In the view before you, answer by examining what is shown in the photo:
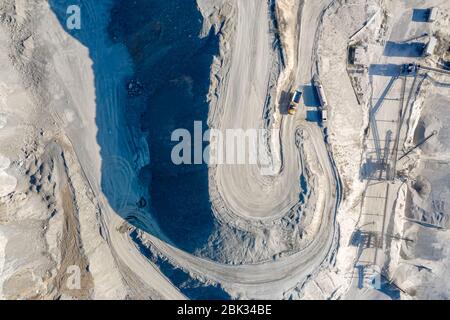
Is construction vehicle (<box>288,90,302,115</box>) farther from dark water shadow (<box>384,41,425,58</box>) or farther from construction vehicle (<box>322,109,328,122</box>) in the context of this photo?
dark water shadow (<box>384,41,425,58</box>)

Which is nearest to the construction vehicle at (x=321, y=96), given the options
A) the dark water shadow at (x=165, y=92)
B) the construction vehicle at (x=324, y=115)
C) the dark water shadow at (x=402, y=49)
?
the construction vehicle at (x=324, y=115)

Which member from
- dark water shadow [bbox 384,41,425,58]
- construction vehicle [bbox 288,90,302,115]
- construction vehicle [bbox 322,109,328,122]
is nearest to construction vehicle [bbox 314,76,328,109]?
construction vehicle [bbox 322,109,328,122]

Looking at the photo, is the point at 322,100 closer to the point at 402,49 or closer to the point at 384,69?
the point at 384,69

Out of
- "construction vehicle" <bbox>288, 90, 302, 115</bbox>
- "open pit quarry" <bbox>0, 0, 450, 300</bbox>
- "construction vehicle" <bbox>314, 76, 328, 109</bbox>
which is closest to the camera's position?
"open pit quarry" <bbox>0, 0, 450, 300</bbox>

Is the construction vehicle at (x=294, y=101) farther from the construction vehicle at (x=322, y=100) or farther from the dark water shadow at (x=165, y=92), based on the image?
the dark water shadow at (x=165, y=92)

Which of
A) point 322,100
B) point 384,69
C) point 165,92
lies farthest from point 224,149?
point 384,69

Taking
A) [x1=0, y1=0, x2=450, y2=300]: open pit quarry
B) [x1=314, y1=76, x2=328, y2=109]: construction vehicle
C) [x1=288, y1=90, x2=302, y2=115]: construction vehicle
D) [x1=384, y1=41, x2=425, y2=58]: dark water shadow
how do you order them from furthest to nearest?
[x1=384, y1=41, x2=425, y2=58]: dark water shadow
[x1=314, y1=76, x2=328, y2=109]: construction vehicle
[x1=288, y1=90, x2=302, y2=115]: construction vehicle
[x1=0, y1=0, x2=450, y2=300]: open pit quarry
